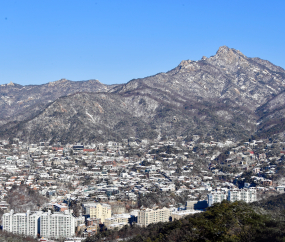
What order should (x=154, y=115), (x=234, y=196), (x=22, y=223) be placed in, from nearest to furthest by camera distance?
1. (x=22, y=223)
2. (x=234, y=196)
3. (x=154, y=115)

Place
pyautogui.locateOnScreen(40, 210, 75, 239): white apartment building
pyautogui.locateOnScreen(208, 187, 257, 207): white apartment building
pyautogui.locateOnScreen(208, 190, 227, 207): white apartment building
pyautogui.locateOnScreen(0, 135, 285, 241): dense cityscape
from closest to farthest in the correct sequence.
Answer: pyautogui.locateOnScreen(40, 210, 75, 239): white apartment building → pyautogui.locateOnScreen(0, 135, 285, 241): dense cityscape → pyautogui.locateOnScreen(208, 190, 227, 207): white apartment building → pyautogui.locateOnScreen(208, 187, 257, 207): white apartment building

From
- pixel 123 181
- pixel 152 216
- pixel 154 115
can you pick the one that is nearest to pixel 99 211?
pixel 152 216

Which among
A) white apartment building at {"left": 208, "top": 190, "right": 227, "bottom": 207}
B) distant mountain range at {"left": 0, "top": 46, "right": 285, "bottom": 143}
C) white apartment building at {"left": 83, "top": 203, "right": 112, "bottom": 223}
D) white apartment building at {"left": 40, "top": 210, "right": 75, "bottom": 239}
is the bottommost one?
white apartment building at {"left": 40, "top": 210, "right": 75, "bottom": 239}

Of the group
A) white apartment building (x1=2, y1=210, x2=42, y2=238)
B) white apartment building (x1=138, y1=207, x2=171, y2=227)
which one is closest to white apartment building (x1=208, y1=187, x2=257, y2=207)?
white apartment building (x1=138, y1=207, x2=171, y2=227)

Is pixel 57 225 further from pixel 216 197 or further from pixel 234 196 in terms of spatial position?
pixel 234 196

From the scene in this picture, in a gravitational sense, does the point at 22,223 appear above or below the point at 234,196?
below

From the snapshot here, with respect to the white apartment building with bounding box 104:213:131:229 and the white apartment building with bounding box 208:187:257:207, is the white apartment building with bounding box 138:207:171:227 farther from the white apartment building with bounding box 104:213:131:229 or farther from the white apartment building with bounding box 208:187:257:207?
the white apartment building with bounding box 208:187:257:207
